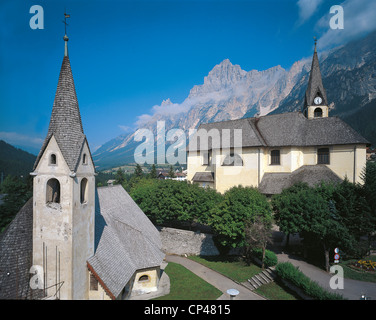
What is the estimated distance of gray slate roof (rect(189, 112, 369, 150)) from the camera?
33.6 m

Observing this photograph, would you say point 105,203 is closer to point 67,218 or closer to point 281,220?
point 67,218

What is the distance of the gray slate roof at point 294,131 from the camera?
3362 centimetres

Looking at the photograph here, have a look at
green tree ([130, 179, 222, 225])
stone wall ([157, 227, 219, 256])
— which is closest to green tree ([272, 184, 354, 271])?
green tree ([130, 179, 222, 225])

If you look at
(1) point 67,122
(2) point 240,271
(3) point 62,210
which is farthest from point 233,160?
(3) point 62,210

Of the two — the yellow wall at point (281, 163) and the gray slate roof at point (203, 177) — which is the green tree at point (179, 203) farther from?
the gray slate roof at point (203, 177)

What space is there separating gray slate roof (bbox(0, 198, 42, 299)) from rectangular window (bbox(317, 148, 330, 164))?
38.8 metres

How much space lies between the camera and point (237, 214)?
2383 centimetres

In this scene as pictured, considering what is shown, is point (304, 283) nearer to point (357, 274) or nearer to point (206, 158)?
point (357, 274)

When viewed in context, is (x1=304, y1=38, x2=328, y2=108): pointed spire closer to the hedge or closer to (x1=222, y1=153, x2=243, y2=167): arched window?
(x1=222, y1=153, x2=243, y2=167): arched window

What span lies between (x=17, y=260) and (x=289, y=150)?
36848 millimetres

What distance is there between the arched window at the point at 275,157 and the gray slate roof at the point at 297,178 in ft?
7.38

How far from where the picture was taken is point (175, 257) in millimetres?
28281
